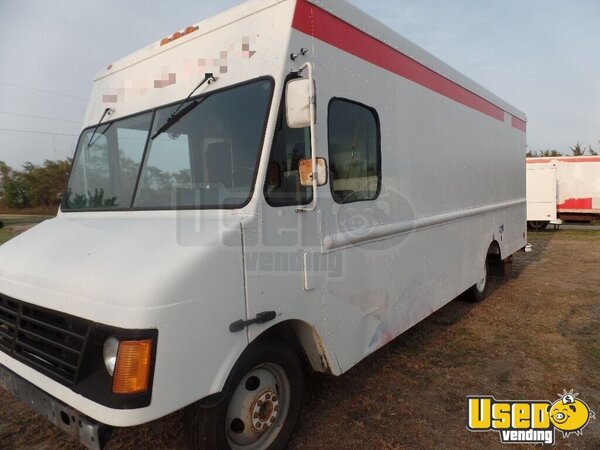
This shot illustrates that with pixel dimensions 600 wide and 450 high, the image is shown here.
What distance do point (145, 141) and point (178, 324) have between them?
154cm

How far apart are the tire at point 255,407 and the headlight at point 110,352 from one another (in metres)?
0.53

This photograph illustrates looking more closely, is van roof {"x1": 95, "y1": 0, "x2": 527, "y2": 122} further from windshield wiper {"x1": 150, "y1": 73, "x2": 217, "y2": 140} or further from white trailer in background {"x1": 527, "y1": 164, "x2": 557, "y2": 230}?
white trailer in background {"x1": 527, "y1": 164, "x2": 557, "y2": 230}

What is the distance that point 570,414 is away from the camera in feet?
10.8

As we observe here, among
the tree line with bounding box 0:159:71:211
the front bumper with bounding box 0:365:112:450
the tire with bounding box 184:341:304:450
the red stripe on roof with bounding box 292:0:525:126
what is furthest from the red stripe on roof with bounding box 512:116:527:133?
the tree line with bounding box 0:159:71:211

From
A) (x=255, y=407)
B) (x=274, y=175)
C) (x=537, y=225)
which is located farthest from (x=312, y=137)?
(x=537, y=225)

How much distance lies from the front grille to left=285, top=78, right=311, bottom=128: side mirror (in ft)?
5.04

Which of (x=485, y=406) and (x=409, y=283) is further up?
(x=409, y=283)

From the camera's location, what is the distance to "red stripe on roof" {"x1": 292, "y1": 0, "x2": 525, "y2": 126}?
2.63 metres

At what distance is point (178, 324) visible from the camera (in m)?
1.95

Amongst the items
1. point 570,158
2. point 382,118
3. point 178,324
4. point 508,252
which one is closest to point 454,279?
point 382,118

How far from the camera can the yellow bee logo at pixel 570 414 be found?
10.2ft

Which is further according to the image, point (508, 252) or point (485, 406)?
point (508, 252)

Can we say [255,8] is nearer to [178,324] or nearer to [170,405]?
[178,324]

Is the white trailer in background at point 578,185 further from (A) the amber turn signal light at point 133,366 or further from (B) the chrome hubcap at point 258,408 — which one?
(A) the amber turn signal light at point 133,366
